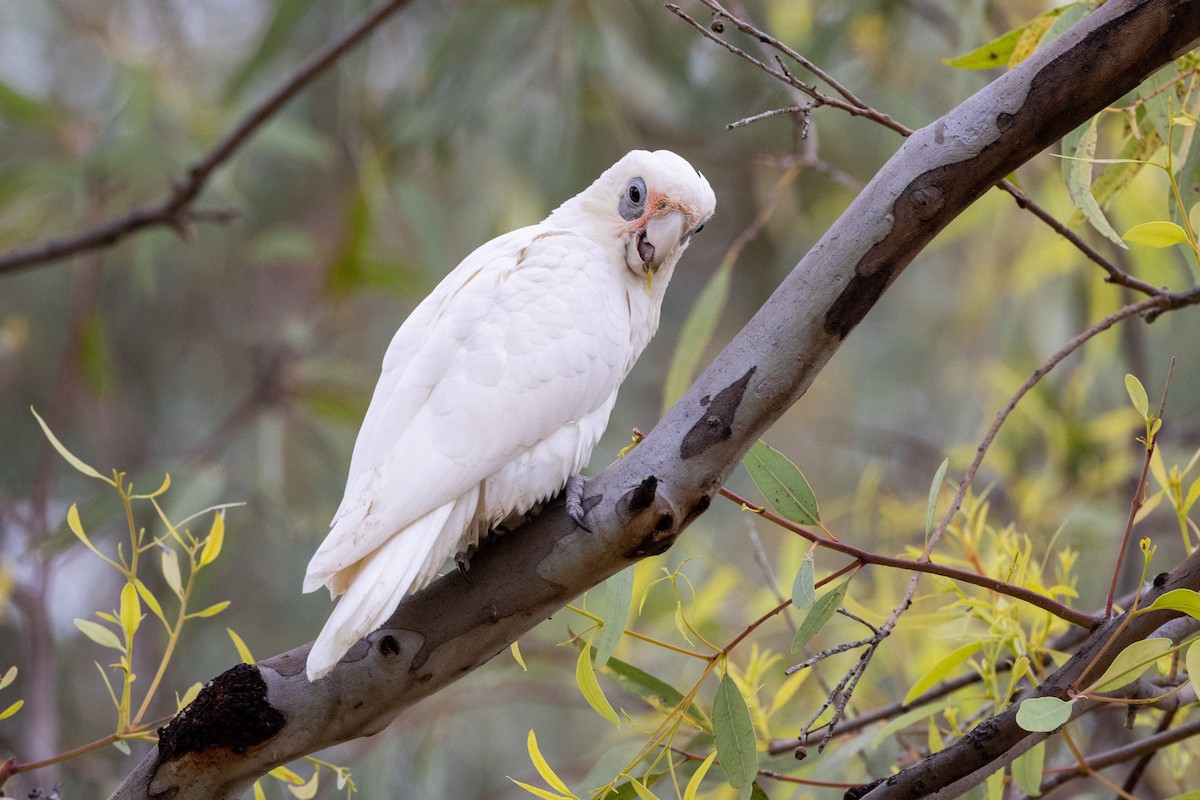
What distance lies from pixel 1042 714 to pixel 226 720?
2.31ft

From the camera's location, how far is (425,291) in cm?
260

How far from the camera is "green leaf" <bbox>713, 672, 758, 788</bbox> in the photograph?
1.00 metres

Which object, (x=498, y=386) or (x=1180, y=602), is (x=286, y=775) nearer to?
(x=498, y=386)

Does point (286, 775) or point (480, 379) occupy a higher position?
point (480, 379)

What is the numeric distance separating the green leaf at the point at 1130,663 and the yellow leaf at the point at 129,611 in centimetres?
87

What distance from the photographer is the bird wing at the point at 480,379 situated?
113 cm

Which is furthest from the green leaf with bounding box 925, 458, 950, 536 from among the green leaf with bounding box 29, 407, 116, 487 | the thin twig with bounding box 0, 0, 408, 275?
the thin twig with bounding box 0, 0, 408, 275

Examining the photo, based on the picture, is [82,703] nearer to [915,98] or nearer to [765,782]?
[765,782]

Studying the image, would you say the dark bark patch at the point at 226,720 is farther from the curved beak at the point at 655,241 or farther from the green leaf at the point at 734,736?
the curved beak at the point at 655,241

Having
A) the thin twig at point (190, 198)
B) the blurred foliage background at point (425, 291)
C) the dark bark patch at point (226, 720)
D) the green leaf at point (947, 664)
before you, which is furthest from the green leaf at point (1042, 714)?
the thin twig at point (190, 198)

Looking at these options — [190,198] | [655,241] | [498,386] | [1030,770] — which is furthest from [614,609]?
[190,198]

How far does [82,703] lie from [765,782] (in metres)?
2.49

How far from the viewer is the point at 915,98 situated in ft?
9.38

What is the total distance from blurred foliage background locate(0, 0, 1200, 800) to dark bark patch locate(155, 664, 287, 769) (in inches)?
27.2
